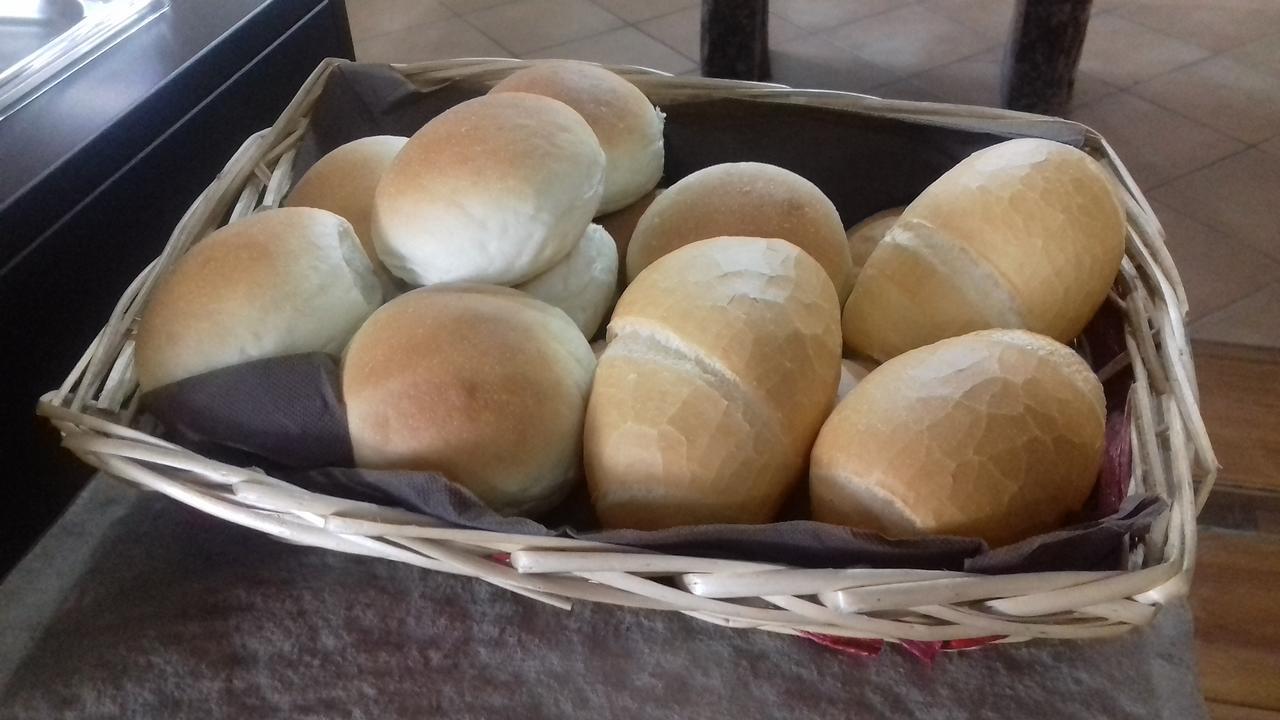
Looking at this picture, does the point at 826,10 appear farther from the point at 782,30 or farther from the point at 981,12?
the point at 981,12

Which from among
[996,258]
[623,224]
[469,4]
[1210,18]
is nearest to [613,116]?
[623,224]

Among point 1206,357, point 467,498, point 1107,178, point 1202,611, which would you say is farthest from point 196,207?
point 1206,357

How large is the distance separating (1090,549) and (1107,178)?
1.10ft

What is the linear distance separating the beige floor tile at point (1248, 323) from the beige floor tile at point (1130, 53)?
0.71 meters

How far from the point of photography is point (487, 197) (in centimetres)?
58

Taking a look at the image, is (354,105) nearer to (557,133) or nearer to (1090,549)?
(557,133)

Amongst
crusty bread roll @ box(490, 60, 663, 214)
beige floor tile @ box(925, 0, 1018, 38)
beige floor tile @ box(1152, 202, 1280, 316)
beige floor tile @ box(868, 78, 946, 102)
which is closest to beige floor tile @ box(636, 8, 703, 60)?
beige floor tile @ box(868, 78, 946, 102)

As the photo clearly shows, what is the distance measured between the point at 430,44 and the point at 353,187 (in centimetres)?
152

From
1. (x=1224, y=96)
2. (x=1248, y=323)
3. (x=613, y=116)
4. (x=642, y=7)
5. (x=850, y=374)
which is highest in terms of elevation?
(x=613, y=116)

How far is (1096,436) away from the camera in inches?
19.5

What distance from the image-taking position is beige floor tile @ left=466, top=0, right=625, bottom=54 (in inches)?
81.6

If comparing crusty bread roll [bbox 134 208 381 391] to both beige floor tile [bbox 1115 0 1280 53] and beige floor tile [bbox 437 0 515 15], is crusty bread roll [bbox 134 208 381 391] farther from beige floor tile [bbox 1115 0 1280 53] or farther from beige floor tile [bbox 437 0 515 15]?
beige floor tile [bbox 1115 0 1280 53]

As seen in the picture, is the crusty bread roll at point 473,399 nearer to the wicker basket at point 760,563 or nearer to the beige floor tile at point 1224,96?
the wicker basket at point 760,563

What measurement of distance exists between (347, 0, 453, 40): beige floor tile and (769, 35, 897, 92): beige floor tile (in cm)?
83
